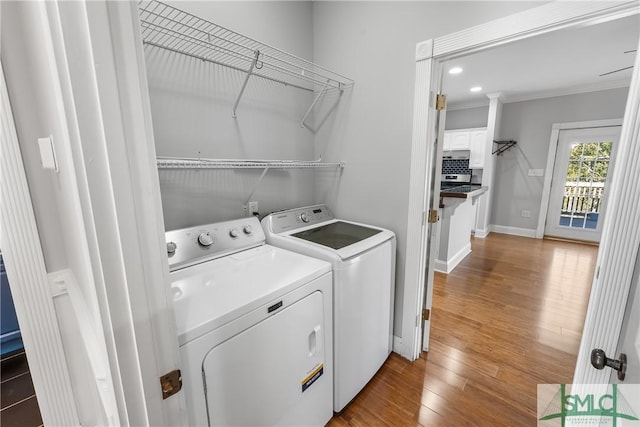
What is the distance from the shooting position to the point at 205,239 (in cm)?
138

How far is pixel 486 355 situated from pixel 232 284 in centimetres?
192

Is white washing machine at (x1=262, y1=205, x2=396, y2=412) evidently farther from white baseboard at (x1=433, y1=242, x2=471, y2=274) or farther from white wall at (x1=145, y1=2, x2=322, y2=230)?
white baseboard at (x1=433, y1=242, x2=471, y2=274)

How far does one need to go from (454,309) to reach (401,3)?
8.07 ft

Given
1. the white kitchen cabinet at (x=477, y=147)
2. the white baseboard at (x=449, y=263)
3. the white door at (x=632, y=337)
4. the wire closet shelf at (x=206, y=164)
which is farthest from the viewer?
the white kitchen cabinet at (x=477, y=147)

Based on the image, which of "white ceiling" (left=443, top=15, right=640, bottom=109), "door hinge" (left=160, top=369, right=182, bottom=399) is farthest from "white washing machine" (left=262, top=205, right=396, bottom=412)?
"white ceiling" (left=443, top=15, right=640, bottom=109)

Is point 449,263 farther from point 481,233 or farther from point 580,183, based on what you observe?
point 580,183

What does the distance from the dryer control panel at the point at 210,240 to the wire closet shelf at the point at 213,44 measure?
85cm

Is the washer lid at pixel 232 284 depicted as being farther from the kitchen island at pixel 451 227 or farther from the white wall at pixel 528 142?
the white wall at pixel 528 142

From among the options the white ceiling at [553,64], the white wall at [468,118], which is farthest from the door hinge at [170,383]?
the white wall at [468,118]

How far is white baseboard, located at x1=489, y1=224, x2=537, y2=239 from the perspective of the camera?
4.79 m

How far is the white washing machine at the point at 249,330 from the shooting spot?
845 mm

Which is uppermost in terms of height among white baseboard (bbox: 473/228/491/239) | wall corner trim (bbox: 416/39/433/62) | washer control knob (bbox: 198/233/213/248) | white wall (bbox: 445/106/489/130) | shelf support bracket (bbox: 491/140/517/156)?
white wall (bbox: 445/106/489/130)

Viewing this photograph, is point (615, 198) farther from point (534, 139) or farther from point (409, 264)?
point (534, 139)

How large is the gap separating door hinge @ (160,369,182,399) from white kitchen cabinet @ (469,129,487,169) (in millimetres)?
5324
